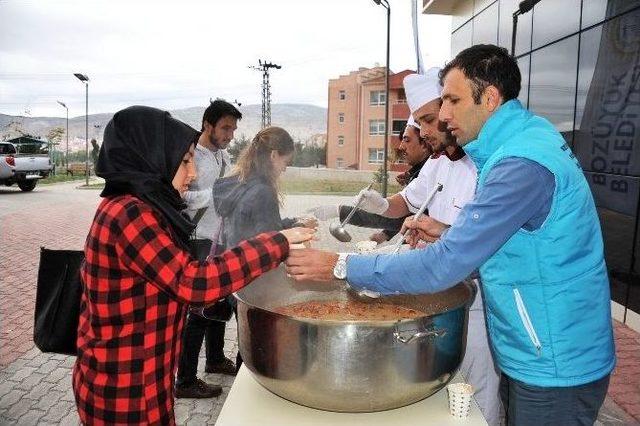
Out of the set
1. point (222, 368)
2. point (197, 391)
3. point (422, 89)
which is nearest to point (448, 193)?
point (422, 89)

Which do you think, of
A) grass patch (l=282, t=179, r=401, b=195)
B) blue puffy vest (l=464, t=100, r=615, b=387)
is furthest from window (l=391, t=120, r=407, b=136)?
blue puffy vest (l=464, t=100, r=615, b=387)

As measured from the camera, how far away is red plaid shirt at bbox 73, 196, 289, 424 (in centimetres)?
141

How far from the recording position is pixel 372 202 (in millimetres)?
3176

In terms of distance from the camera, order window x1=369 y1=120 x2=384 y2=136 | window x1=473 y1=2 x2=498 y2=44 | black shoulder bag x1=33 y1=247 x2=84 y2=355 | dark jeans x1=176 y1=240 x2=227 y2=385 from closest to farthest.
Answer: black shoulder bag x1=33 y1=247 x2=84 y2=355, dark jeans x1=176 y1=240 x2=227 y2=385, window x1=473 y1=2 x2=498 y2=44, window x1=369 y1=120 x2=384 y2=136

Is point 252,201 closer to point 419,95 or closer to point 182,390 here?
point 419,95

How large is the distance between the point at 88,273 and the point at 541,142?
1.50m

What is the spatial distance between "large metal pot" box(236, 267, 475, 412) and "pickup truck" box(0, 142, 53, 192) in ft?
68.9

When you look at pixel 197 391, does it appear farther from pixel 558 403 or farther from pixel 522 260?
pixel 522 260

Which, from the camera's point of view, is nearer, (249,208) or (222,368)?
(249,208)

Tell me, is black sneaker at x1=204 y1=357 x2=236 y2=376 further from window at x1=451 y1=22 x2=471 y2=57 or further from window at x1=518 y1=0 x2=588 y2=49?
window at x1=451 y1=22 x2=471 y2=57

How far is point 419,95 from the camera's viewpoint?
111 inches

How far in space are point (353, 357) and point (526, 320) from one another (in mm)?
604

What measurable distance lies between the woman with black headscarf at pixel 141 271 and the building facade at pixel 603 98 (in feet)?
24.4

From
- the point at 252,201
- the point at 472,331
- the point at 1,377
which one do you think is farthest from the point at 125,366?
the point at 1,377
